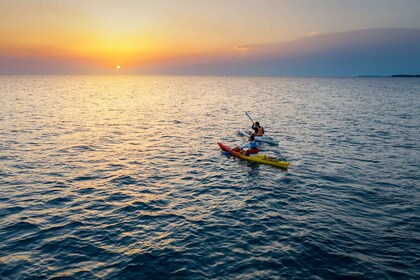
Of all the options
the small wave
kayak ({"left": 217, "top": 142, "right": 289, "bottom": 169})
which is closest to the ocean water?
the small wave

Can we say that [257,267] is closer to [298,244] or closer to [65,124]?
[298,244]

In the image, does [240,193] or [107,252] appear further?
[240,193]

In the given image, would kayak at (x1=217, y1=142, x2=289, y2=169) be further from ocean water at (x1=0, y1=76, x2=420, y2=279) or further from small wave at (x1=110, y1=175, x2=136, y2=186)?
small wave at (x1=110, y1=175, x2=136, y2=186)

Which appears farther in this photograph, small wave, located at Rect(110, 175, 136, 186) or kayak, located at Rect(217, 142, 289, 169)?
kayak, located at Rect(217, 142, 289, 169)

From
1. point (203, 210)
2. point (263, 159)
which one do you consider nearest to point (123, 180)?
point (203, 210)

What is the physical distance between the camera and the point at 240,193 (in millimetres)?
20359

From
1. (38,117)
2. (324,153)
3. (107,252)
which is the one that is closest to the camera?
(107,252)

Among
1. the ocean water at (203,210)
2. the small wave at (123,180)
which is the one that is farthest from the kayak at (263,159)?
the small wave at (123,180)

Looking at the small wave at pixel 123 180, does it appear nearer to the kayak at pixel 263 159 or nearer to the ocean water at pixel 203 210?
the ocean water at pixel 203 210

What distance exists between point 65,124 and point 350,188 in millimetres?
39975

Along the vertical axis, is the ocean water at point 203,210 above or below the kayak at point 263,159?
below

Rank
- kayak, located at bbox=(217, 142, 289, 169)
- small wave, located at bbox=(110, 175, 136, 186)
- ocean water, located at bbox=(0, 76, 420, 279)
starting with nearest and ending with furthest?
1. ocean water, located at bbox=(0, 76, 420, 279)
2. small wave, located at bbox=(110, 175, 136, 186)
3. kayak, located at bbox=(217, 142, 289, 169)

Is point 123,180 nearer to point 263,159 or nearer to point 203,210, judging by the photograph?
point 203,210

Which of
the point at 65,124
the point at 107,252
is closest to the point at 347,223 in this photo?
the point at 107,252
